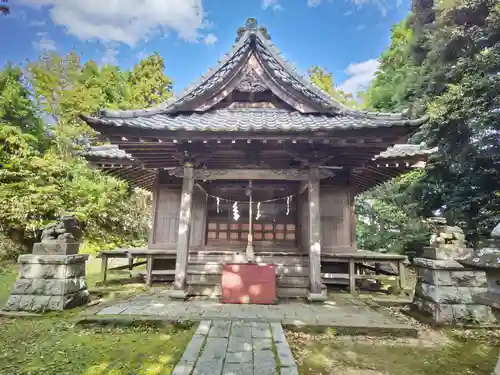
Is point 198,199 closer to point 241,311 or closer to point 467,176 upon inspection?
point 241,311

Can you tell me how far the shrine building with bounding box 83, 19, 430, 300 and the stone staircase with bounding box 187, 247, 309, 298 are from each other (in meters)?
0.03

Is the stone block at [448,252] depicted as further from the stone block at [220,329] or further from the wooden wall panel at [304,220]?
the stone block at [220,329]

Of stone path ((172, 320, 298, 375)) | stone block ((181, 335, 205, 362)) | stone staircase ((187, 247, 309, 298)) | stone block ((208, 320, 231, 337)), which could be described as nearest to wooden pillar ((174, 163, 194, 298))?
stone staircase ((187, 247, 309, 298))

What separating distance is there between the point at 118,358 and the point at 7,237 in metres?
14.1

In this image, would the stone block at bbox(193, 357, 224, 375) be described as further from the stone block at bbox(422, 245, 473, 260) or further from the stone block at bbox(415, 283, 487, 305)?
the stone block at bbox(422, 245, 473, 260)

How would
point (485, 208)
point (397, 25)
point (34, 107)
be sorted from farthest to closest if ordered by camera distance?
point (397, 25) < point (34, 107) < point (485, 208)

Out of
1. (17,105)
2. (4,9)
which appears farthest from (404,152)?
(17,105)

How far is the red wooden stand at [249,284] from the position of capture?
638 cm

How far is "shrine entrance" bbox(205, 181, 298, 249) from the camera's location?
29.7ft

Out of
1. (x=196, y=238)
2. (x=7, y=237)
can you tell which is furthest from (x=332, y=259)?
(x=7, y=237)

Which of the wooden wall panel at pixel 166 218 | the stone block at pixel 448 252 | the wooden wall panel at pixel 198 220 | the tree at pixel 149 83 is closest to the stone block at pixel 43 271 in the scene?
the wooden wall panel at pixel 166 218

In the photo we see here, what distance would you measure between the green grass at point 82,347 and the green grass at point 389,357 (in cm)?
196

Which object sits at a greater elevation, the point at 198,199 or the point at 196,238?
the point at 198,199

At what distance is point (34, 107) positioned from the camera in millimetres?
19031
